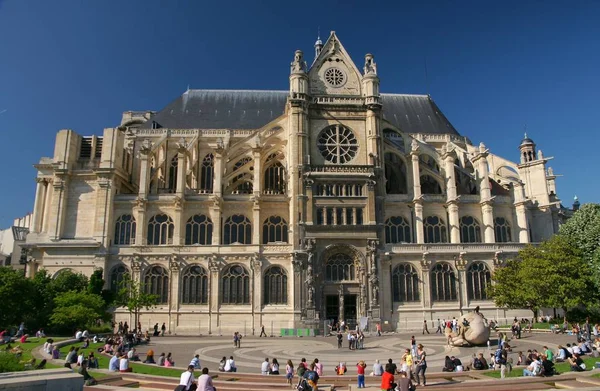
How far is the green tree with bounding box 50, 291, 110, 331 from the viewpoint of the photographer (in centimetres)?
3666

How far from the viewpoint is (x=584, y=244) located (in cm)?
4369

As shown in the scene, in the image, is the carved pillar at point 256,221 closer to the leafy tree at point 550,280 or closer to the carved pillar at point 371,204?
the carved pillar at point 371,204

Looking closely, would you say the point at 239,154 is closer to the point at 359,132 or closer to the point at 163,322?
the point at 359,132

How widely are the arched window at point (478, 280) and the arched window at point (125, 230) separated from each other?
3531cm

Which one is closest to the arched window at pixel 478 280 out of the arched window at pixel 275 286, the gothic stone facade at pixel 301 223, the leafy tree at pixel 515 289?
the gothic stone facade at pixel 301 223

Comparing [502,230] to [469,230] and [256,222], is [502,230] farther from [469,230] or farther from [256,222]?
[256,222]

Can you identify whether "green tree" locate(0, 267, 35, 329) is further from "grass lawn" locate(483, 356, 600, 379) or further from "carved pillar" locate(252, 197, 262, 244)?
"grass lawn" locate(483, 356, 600, 379)

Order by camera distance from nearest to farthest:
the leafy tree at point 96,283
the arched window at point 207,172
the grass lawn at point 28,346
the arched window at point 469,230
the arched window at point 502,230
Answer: the grass lawn at point 28,346 → the leafy tree at point 96,283 → the arched window at point 469,230 → the arched window at point 502,230 → the arched window at point 207,172

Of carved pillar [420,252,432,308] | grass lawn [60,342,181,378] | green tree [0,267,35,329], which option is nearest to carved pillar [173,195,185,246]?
green tree [0,267,35,329]

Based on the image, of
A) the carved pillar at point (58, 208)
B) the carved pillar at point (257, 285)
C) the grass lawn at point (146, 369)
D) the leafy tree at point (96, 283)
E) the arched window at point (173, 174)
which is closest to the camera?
the grass lawn at point (146, 369)

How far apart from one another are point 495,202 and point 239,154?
28.8 metres

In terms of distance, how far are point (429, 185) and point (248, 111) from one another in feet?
86.2

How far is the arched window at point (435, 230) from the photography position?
51000 millimetres

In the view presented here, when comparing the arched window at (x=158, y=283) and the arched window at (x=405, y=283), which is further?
the arched window at (x=405, y=283)
